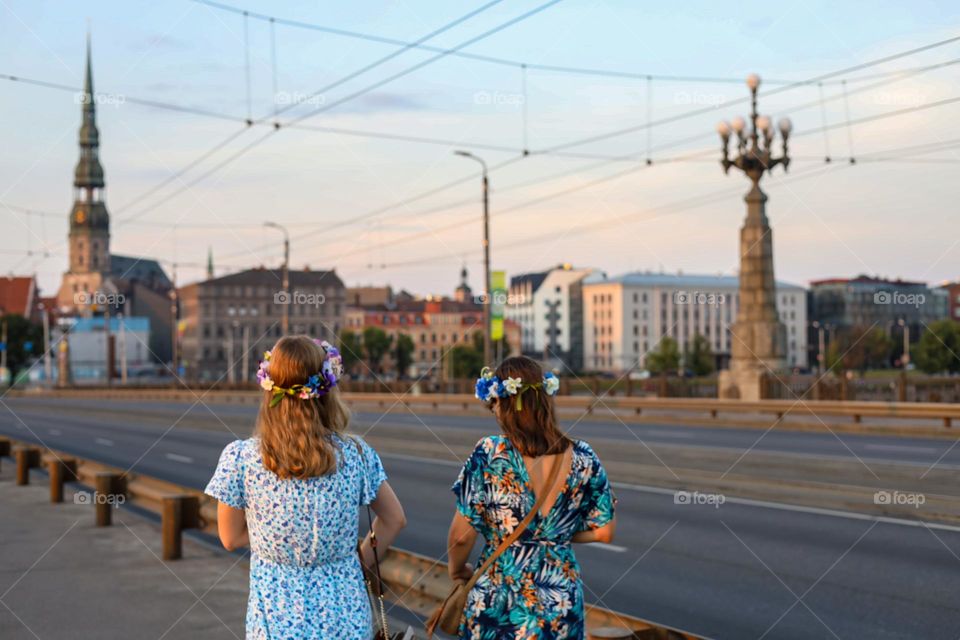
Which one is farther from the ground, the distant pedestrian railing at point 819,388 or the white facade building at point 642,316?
the white facade building at point 642,316

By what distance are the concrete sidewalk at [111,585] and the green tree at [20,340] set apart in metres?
147

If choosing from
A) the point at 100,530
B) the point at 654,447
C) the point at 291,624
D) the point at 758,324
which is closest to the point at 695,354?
the point at 758,324

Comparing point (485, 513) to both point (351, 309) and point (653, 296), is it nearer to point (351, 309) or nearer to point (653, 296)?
point (351, 309)

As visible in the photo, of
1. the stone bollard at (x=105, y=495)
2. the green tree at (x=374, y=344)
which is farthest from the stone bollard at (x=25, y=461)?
the green tree at (x=374, y=344)

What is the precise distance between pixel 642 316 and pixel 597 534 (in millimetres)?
170883

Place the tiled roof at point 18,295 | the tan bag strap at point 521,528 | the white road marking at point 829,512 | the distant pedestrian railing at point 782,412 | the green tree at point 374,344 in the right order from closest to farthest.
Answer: the tan bag strap at point 521,528, the white road marking at point 829,512, the distant pedestrian railing at point 782,412, the green tree at point 374,344, the tiled roof at point 18,295

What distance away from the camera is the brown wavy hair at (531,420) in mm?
4109

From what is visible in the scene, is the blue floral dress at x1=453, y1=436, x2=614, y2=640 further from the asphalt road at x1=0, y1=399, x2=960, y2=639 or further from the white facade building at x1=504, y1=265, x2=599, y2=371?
the white facade building at x1=504, y1=265, x2=599, y2=371

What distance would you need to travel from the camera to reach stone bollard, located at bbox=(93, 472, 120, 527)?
496 inches

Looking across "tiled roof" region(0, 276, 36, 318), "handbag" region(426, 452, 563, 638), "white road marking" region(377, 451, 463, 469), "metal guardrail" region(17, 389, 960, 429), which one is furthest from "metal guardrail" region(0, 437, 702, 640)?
"tiled roof" region(0, 276, 36, 318)

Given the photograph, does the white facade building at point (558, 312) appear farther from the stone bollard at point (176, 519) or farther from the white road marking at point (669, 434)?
the stone bollard at point (176, 519)

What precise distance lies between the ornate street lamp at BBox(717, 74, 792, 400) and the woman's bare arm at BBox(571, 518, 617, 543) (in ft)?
104

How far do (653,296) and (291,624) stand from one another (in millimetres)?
171547

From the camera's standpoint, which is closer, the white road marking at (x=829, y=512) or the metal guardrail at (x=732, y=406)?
the white road marking at (x=829, y=512)
